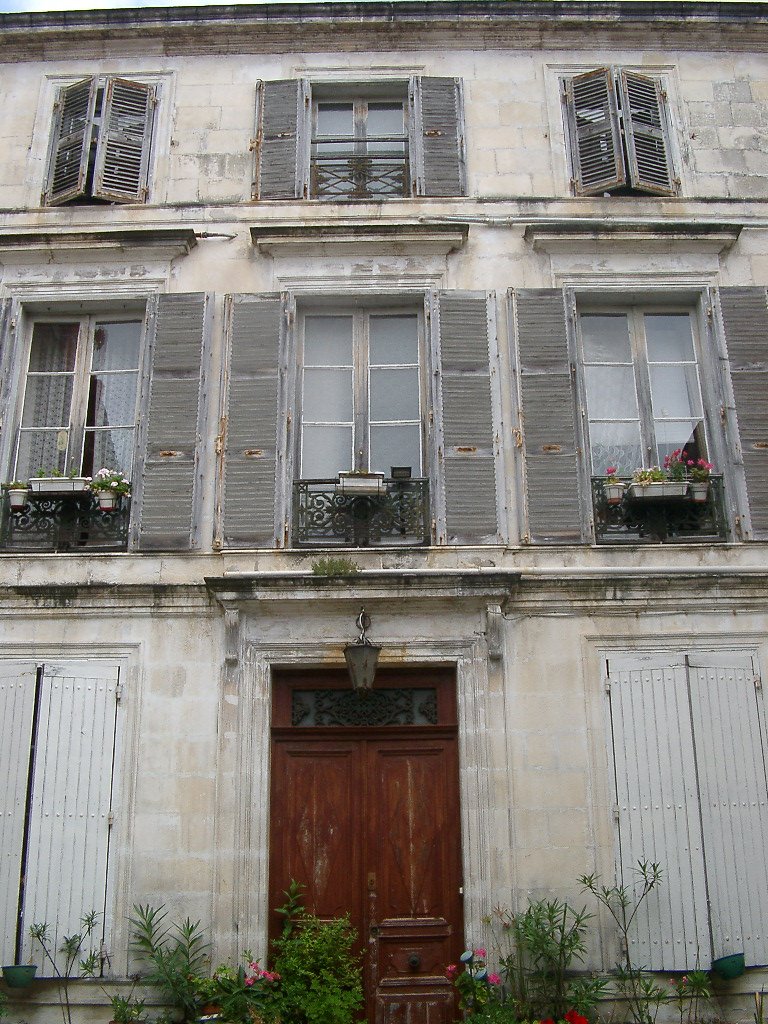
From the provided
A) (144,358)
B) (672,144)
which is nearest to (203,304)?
(144,358)

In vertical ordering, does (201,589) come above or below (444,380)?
below

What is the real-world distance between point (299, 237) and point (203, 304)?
0.91 metres

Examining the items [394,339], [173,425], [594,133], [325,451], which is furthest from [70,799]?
[594,133]

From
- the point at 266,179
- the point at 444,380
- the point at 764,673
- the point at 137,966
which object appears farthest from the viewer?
the point at 266,179

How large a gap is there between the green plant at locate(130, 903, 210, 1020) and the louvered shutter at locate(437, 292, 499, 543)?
314 centimetres

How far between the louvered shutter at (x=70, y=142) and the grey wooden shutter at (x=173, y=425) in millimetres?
1447

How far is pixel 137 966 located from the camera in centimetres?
658

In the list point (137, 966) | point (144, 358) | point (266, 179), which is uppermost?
point (266, 179)

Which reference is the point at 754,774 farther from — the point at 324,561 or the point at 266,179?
the point at 266,179

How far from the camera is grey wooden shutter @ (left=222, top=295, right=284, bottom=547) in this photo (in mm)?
7500

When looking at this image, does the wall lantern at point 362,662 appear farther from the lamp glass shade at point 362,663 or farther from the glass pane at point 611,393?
the glass pane at point 611,393

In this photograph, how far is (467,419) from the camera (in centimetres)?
775

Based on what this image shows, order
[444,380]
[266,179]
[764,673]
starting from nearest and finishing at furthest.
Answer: [764,673] < [444,380] < [266,179]

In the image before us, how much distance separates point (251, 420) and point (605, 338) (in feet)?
9.41
